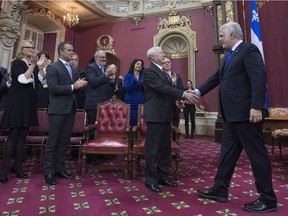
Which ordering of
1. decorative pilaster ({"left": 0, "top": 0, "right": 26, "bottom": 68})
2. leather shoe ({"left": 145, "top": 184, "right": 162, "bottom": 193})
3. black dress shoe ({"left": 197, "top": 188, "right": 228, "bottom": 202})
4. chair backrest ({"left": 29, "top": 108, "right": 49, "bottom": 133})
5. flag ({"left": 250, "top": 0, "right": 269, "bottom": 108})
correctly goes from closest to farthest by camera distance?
black dress shoe ({"left": 197, "top": 188, "right": 228, "bottom": 202}), leather shoe ({"left": 145, "top": 184, "right": 162, "bottom": 193}), chair backrest ({"left": 29, "top": 108, "right": 49, "bottom": 133}), flag ({"left": 250, "top": 0, "right": 269, "bottom": 108}), decorative pilaster ({"left": 0, "top": 0, "right": 26, "bottom": 68})

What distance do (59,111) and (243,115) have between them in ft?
5.73

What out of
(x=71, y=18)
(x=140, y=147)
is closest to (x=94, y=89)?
(x=140, y=147)

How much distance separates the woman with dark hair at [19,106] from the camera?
7.74 feet

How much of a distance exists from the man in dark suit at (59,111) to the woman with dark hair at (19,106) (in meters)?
0.21

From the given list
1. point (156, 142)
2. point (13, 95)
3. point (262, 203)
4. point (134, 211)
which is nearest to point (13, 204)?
point (134, 211)

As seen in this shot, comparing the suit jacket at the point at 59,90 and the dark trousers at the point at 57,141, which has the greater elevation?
the suit jacket at the point at 59,90

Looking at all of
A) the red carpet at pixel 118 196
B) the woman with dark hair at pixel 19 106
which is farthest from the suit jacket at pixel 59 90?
the red carpet at pixel 118 196

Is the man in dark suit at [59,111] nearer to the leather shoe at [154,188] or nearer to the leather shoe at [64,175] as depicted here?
the leather shoe at [64,175]

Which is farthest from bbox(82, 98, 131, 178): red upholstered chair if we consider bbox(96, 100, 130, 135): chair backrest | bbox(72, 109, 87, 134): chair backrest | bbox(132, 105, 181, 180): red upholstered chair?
bbox(72, 109, 87, 134): chair backrest

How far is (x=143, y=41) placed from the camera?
8.28 meters

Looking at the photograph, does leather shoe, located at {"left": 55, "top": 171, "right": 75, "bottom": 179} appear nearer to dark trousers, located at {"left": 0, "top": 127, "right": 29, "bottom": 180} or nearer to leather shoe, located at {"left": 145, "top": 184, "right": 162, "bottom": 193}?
dark trousers, located at {"left": 0, "top": 127, "right": 29, "bottom": 180}

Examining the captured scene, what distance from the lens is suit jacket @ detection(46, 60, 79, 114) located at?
2383 mm

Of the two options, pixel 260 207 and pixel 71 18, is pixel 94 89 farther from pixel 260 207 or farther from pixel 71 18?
pixel 71 18

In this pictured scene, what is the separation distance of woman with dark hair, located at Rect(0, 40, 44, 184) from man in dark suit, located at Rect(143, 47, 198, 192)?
1227 mm
